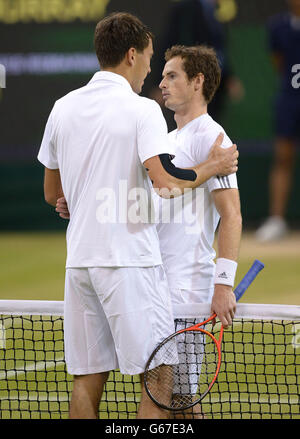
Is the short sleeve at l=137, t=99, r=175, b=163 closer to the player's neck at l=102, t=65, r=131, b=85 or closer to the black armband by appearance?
the black armband

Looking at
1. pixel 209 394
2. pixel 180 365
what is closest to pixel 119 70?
pixel 180 365

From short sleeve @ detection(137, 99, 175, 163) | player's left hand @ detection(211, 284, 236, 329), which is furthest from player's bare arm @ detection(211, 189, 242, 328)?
short sleeve @ detection(137, 99, 175, 163)

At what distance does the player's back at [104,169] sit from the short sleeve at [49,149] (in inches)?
2.4

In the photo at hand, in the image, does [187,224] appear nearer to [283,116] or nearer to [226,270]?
[226,270]

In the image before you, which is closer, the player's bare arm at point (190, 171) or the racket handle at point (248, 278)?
the player's bare arm at point (190, 171)

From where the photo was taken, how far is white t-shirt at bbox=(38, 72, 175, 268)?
10.8 feet

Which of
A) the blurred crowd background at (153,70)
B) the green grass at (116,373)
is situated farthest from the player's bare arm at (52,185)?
the blurred crowd background at (153,70)

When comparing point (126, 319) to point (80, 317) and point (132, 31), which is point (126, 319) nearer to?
point (80, 317)

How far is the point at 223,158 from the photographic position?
3453mm

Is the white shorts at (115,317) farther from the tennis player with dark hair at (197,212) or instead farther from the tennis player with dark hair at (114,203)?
the tennis player with dark hair at (197,212)

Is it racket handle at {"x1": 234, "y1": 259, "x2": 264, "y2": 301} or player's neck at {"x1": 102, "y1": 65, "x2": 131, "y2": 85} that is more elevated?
player's neck at {"x1": 102, "y1": 65, "x2": 131, "y2": 85}

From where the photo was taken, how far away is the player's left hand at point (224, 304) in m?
3.52

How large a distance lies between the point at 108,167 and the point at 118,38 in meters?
0.48

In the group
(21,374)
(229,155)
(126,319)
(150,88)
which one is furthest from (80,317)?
(150,88)
